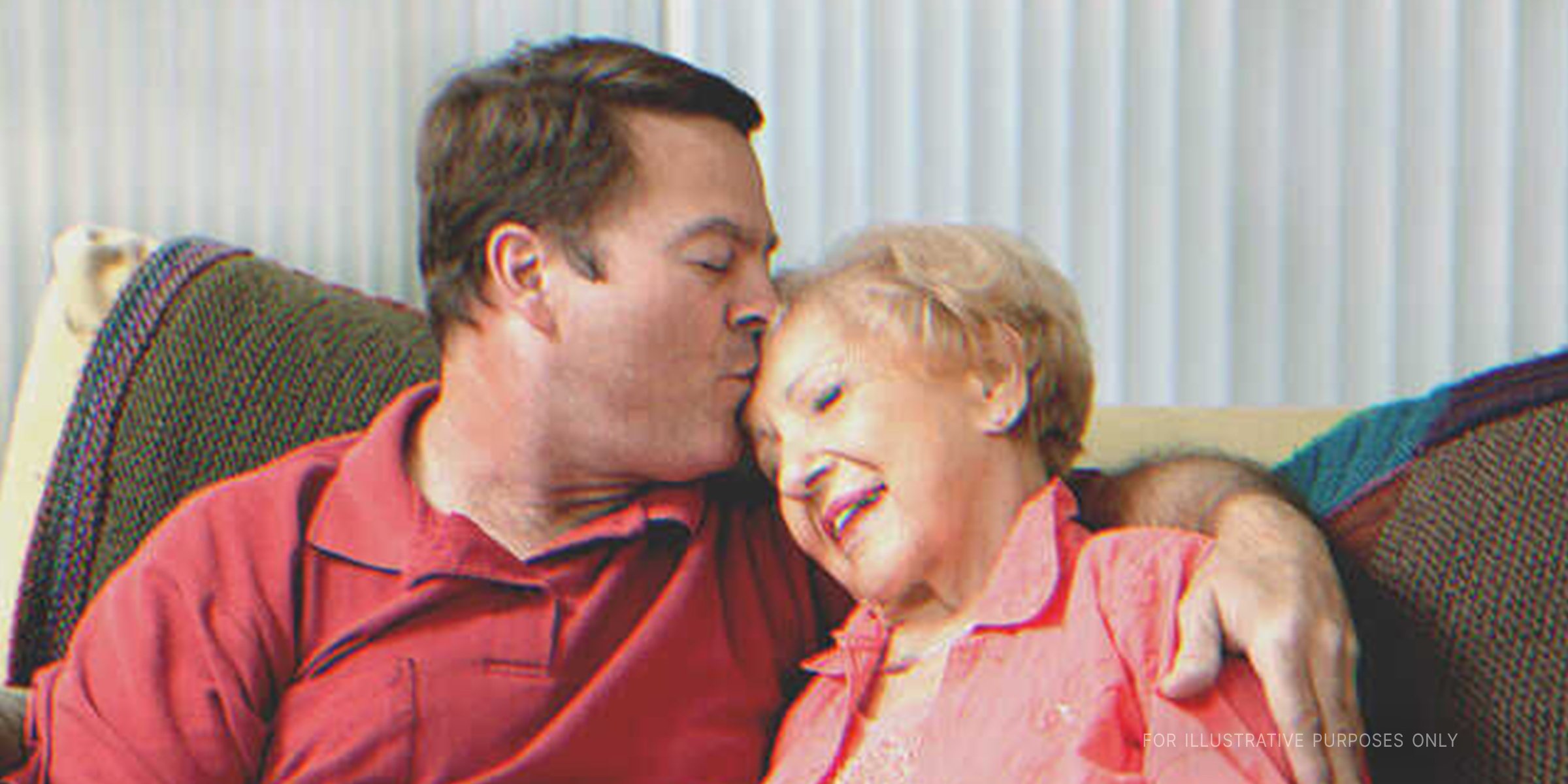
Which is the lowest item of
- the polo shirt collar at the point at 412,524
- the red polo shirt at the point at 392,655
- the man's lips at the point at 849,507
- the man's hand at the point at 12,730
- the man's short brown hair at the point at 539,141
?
the man's hand at the point at 12,730

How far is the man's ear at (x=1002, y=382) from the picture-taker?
44.6 inches

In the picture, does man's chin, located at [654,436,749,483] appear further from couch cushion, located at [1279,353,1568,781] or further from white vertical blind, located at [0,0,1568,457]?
white vertical blind, located at [0,0,1568,457]

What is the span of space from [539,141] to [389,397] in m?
0.41

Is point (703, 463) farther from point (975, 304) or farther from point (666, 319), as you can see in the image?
point (975, 304)

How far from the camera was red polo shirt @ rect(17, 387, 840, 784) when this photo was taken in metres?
1.14

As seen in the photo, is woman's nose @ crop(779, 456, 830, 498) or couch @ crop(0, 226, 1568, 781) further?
woman's nose @ crop(779, 456, 830, 498)

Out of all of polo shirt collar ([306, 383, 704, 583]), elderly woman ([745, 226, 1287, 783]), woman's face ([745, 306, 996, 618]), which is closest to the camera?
elderly woman ([745, 226, 1287, 783])

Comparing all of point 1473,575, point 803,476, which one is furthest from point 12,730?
point 1473,575

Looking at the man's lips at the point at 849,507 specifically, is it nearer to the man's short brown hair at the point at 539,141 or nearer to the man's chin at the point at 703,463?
the man's chin at the point at 703,463

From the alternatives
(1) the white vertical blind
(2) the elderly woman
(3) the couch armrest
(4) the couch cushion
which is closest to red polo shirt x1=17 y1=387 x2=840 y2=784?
(2) the elderly woman

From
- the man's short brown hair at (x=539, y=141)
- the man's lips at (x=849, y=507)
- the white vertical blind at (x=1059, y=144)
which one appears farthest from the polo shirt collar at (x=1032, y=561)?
the white vertical blind at (x=1059, y=144)

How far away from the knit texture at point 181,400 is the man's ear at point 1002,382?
2.35 feet

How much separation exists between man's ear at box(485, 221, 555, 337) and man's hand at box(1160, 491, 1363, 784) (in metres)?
0.66

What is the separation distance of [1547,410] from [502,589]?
2.84 feet
